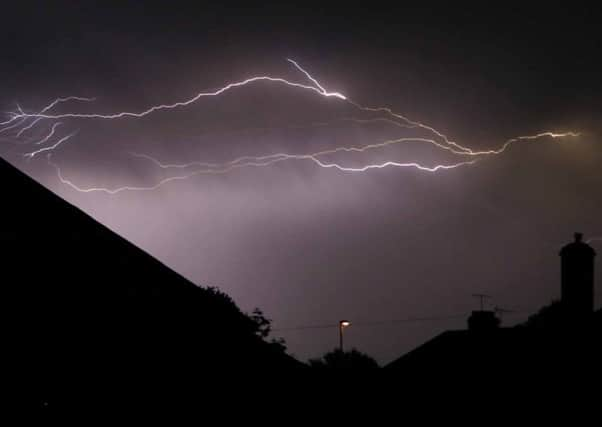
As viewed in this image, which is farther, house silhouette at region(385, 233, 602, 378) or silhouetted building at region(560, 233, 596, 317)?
silhouetted building at region(560, 233, 596, 317)

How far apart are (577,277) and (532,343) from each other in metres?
3.48

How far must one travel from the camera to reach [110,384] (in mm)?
3879

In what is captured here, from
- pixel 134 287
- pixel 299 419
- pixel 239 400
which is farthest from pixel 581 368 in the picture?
pixel 134 287

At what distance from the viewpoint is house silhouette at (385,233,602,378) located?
46.1 ft

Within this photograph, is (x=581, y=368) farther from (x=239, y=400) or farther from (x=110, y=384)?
(x=110, y=384)

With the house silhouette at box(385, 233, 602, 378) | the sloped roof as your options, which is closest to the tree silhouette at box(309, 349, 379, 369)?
the house silhouette at box(385, 233, 602, 378)

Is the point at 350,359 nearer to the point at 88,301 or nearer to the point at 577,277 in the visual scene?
the point at 577,277

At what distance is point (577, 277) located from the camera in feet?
57.9

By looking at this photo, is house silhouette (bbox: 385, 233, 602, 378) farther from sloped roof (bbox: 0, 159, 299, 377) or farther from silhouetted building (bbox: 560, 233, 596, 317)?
sloped roof (bbox: 0, 159, 299, 377)

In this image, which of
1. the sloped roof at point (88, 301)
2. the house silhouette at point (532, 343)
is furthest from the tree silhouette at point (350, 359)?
the sloped roof at point (88, 301)

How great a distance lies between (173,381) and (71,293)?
837 millimetres

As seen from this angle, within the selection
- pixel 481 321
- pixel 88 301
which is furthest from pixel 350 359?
pixel 88 301

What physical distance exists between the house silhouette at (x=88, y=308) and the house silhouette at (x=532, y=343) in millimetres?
10927

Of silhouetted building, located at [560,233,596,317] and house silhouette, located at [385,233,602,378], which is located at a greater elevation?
silhouetted building, located at [560,233,596,317]
